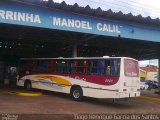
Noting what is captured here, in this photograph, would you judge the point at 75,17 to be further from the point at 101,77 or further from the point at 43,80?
the point at 43,80

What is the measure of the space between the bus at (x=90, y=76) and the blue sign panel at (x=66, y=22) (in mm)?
2139

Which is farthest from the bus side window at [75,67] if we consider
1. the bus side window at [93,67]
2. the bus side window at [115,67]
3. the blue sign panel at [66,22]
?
the bus side window at [115,67]

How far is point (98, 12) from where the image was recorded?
20953mm

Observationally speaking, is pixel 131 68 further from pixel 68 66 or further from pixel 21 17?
pixel 21 17

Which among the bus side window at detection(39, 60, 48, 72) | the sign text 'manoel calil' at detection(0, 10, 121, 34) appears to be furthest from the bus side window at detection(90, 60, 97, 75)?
the bus side window at detection(39, 60, 48, 72)

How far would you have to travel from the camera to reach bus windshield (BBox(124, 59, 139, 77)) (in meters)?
18.9

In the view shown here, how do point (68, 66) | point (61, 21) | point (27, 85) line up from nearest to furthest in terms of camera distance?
point (61, 21), point (68, 66), point (27, 85)

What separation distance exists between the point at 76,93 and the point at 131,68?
3.73m

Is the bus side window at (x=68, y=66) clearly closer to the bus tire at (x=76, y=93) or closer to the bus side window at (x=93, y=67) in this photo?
the bus tire at (x=76, y=93)

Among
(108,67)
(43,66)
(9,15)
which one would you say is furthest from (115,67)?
(43,66)

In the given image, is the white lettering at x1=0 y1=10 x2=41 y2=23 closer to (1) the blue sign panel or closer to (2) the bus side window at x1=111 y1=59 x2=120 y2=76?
(1) the blue sign panel

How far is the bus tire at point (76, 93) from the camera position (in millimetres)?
20484

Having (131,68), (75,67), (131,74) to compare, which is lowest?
(131,74)

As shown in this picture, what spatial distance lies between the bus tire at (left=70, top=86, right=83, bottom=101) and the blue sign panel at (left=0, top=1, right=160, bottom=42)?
3.43 meters
